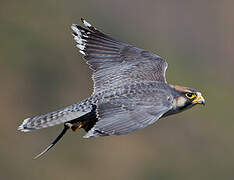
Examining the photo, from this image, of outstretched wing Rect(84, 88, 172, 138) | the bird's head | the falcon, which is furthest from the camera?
the bird's head

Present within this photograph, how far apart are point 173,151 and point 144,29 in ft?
23.7

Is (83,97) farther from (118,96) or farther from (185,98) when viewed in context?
(118,96)

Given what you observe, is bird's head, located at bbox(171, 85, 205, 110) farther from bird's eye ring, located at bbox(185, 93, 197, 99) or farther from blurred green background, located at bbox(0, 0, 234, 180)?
blurred green background, located at bbox(0, 0, 234, 180)

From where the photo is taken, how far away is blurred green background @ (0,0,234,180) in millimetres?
16219

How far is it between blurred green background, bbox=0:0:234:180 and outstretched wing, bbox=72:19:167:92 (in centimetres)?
553

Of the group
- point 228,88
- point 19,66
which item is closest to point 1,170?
point 19,66

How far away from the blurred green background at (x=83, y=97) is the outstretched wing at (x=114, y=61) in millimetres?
5534

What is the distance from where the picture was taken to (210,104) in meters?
20.0

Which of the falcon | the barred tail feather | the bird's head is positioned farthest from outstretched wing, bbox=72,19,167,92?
the barred tail feather

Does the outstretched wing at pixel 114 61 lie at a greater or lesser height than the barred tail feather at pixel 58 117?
greater

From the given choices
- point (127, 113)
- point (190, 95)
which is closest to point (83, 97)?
point (190, 95)

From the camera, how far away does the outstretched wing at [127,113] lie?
8.30 meters

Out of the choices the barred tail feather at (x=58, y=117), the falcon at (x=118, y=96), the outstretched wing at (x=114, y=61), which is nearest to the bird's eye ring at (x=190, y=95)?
the falcon at (x=118, y=96)

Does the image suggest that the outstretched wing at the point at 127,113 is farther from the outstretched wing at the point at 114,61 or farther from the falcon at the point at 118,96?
the outstretched wing at the point at 114,61
